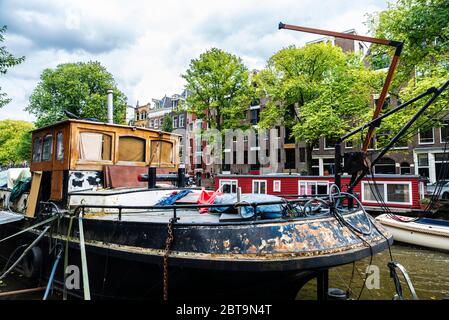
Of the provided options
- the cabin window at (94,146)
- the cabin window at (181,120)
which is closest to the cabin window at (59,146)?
the cabin window at (94,146)

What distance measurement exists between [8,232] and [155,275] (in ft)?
19.2

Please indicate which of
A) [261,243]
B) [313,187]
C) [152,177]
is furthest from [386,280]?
[313,187]

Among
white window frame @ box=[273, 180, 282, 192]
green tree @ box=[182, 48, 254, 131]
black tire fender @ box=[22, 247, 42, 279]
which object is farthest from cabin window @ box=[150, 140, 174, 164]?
green tree @ box=[182, 48, 254, 131]

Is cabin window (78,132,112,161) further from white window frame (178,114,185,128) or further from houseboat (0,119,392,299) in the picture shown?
white window frame (178,114,185,128)

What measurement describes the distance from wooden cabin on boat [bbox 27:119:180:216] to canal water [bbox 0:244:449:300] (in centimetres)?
208

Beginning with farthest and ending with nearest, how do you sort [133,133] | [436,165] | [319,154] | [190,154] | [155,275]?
[190,154], [319,154], [436,165], [133,133], [155,275]

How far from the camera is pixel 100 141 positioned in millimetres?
6375

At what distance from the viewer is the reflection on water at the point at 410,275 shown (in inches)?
264

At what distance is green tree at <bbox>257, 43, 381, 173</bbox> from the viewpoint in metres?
19.5

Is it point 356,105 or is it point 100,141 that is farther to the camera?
point 356,105

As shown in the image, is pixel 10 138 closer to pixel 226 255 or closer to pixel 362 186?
pixel 362 186
